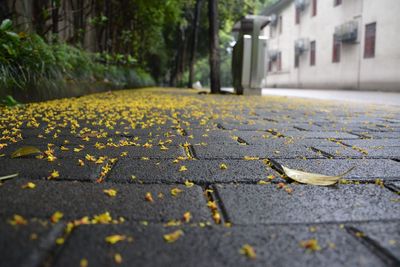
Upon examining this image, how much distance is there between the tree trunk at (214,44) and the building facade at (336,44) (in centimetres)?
807

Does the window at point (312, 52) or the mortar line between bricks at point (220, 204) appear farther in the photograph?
the window at point (312, 52)

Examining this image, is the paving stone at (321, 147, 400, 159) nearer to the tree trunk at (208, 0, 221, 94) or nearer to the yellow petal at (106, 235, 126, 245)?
the yellow petal at (106, 235, 126, 245)

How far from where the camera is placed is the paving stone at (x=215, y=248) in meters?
0.84

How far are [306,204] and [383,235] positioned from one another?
26cm

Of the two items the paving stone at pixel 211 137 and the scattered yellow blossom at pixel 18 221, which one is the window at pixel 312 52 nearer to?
the paving stone at pixel 211 137

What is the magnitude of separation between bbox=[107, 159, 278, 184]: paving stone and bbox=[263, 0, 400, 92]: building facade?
574 inches

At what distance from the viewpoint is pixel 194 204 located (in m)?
1.19

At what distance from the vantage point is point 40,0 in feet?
20.1

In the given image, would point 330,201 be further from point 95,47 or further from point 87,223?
point 95,47

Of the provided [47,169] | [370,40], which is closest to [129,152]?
[47,169]

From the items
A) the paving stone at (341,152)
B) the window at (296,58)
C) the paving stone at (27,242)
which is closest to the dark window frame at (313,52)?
the window at (296,58)

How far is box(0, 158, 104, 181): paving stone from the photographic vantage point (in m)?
1.45

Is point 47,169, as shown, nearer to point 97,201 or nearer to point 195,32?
point 97,201

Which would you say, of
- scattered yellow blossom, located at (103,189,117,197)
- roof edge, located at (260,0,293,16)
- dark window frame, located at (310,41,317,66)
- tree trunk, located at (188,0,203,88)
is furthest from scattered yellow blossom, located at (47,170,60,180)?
roof edge, located at (260,0,293,16)
